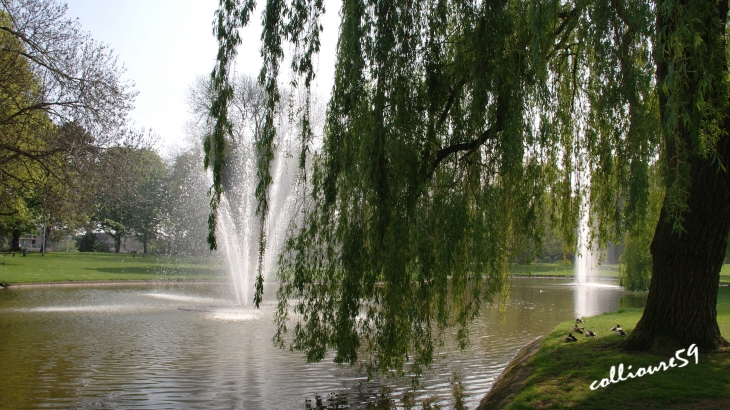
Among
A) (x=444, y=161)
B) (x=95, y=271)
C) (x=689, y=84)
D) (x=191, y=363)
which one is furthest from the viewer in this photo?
(x=95, y=271)

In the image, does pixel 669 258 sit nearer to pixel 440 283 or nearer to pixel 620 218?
pixel 620 218

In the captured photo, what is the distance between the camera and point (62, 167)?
1530 cm

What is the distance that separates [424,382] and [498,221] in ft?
→ 9.17

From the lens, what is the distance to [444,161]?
8.11 metres

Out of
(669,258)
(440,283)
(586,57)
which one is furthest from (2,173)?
(669,258)

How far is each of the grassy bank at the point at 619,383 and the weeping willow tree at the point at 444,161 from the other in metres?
0.53

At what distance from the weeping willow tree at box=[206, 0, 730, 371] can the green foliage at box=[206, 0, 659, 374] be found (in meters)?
0.02

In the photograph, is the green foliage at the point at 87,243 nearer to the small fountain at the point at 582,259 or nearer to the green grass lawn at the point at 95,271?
the green grass lawn at the point at 95,271

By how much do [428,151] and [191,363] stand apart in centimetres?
557

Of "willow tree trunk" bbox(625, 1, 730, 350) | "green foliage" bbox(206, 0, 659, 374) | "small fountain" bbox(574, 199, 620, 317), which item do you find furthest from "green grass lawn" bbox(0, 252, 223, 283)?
"willow tree trunk" bbox(625, 1, 730, 350)

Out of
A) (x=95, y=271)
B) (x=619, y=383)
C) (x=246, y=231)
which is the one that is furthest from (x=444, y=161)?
(x=95, y=271)

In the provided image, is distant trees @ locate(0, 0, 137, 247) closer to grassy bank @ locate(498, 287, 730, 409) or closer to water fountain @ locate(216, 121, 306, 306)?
water fountain @ locate(216, 121, 306, 306)

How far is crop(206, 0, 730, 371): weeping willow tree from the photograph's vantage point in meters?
6.99
